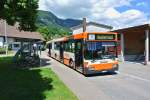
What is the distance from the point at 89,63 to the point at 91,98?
666 cm

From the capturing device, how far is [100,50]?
17.4 metres

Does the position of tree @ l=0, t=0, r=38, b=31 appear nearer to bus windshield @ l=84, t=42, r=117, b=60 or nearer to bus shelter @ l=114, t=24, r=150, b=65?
bus windshield @ l=84, t=42, r=117, b=60

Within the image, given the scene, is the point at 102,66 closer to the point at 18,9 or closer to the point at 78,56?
the point at 78,56

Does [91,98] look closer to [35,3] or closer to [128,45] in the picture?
[35,3]

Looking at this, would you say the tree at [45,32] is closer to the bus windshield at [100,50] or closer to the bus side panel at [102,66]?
the bus windshield at [100,50]

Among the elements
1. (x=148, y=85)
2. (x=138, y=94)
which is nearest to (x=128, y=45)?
(x=148, y=85)

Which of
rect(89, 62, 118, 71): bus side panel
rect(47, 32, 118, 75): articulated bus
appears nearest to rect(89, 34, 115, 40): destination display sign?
rect(47, 32, 118, 75): articulated bus

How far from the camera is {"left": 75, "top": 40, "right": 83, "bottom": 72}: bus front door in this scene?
18625mm

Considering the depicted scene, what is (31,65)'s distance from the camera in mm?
26438

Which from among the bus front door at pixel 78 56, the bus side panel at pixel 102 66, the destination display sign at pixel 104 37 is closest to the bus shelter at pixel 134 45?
the bus front door at pixel 78 56

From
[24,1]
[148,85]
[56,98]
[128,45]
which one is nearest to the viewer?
[56,98]

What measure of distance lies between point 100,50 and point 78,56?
2.80m

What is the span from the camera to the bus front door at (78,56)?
61.1ft

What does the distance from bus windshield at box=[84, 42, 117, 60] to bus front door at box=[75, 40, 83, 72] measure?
3.41 feet
